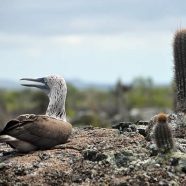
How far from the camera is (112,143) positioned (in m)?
10.9

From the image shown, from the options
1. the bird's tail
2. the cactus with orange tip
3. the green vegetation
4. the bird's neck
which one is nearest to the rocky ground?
the cactus with orange tip

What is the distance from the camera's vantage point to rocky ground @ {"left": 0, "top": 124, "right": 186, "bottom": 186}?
381 inches

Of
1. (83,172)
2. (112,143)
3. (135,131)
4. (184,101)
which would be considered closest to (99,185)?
(83,172)

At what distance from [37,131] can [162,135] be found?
6.73 ft

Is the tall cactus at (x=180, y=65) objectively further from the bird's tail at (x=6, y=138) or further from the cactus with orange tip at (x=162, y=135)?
the bird's tail at (x=6, y=138)

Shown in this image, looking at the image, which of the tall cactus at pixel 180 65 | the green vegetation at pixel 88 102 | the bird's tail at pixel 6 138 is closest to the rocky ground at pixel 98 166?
the bird's tail at pixel 6 138

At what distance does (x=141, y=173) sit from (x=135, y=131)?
2543 millimetres

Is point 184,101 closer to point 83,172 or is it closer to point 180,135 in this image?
point 180,135

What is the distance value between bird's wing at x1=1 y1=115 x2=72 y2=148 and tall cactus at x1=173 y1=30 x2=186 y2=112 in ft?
11.7

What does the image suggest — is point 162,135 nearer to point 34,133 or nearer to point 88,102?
point 34,133

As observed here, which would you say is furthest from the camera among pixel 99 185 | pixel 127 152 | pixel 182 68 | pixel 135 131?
pixel 182 68

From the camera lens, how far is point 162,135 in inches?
400

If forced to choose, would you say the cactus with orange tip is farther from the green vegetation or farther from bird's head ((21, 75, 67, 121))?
the green vegetation

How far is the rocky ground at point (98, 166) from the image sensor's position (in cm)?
Result: 967
